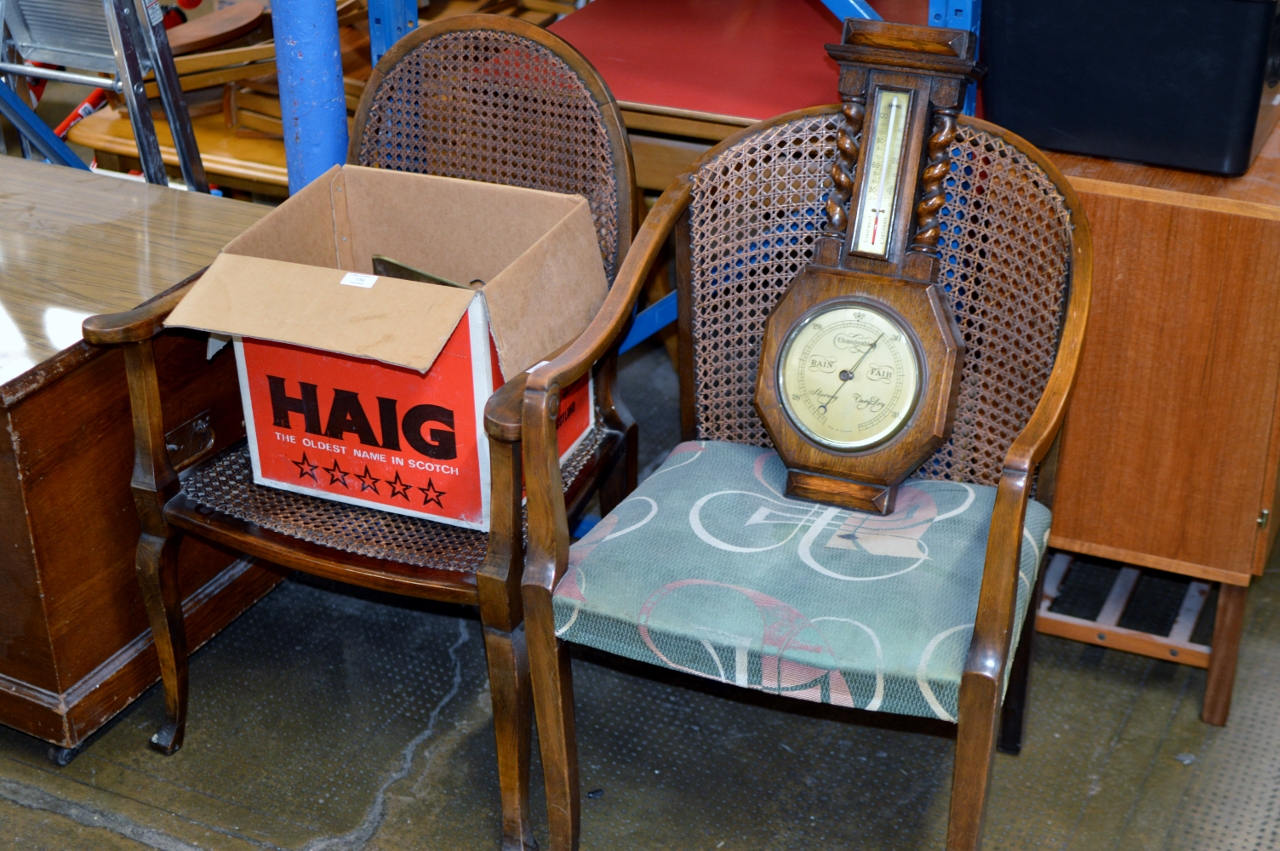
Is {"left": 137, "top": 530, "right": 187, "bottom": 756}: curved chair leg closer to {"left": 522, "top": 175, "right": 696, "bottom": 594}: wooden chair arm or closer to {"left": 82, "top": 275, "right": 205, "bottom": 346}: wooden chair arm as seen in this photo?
{"left": 82, "top": 275, "right": 205, "bottom": 346}: wooden chair arm

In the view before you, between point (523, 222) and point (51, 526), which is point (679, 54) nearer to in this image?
point (523, 222)

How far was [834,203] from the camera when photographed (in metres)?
1.67

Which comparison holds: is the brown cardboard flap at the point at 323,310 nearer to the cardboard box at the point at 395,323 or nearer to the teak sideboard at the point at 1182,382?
the cardboard box at the point at 395,323

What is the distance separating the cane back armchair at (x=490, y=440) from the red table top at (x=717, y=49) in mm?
312

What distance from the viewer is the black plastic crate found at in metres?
1.68

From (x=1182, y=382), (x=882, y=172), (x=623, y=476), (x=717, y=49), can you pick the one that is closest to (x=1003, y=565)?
(x=882, y=172)

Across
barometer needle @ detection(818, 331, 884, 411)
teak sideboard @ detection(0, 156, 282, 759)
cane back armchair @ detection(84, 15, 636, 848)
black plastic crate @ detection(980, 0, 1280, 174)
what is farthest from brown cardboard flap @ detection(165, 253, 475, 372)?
black plastic crate @ detection(980, 0, 1280, 174)

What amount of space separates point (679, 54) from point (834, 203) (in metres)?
0.89

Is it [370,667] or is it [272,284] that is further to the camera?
[370,667]

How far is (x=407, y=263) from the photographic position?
1986 mm

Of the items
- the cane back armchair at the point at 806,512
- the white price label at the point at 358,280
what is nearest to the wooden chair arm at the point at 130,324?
the white price label at the point at 358,280

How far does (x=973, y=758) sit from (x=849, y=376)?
1.65 ft

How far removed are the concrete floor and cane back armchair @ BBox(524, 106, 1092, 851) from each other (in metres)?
0.16

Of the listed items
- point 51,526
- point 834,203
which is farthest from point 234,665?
point 834,203
